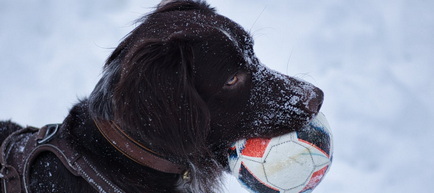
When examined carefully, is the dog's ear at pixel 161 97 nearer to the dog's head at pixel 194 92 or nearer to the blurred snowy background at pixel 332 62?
the dog's head at pixel 194 92

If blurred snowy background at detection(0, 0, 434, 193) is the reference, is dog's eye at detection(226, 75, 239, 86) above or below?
above

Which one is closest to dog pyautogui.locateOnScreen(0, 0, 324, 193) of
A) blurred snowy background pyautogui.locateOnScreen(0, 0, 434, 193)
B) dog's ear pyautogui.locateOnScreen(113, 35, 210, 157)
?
dog's ear pyautogui.locateOnScreen(113, 35, 210, 157)

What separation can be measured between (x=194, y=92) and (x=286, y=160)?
1.73 feet

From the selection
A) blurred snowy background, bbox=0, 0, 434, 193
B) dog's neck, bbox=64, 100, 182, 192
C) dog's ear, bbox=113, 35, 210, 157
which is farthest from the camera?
blurred snowy background, bbox=0, 0, 434, 193

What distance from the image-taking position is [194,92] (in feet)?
7.61

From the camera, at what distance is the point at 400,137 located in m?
4.37

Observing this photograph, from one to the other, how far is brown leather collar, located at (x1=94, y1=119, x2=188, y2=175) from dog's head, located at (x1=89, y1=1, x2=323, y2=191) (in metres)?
0.03

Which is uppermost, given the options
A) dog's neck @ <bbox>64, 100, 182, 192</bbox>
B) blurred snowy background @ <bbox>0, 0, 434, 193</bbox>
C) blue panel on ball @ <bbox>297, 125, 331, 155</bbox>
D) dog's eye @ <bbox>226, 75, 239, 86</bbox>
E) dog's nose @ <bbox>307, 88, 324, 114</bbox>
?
dog's eye @ <bbox>226, 75, 239, 86</bbox>

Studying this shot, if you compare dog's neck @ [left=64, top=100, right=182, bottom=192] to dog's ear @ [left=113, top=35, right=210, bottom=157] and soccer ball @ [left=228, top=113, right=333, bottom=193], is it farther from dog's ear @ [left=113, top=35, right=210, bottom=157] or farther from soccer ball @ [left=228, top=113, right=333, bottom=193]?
soccer ball @ [left=228, top=113, right=333, bottom=193]

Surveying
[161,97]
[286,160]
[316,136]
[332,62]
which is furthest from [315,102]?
[332,62]

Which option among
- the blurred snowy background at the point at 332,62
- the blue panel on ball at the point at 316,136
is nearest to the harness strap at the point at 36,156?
the blue panel on ball at the point at 316,136

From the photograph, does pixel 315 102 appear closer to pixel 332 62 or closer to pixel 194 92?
pixel 194 92

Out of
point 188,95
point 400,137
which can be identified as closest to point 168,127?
point 188,95

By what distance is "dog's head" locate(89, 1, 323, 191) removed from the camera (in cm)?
226
